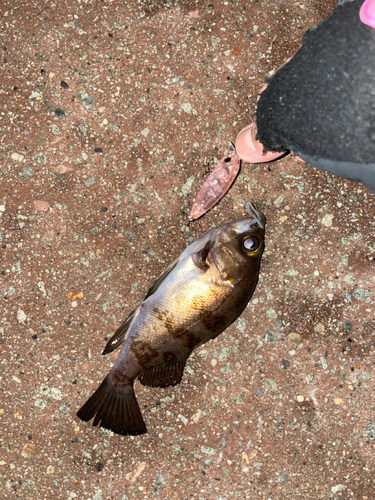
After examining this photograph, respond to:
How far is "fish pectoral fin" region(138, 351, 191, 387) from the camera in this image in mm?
3086

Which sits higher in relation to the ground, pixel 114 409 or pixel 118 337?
pixel 118 337

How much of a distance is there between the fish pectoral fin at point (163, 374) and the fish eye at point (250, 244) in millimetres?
1052

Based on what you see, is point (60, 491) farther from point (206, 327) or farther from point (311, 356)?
point (311, 356)

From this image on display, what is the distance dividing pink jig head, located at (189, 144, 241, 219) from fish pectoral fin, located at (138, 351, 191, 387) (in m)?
1.30

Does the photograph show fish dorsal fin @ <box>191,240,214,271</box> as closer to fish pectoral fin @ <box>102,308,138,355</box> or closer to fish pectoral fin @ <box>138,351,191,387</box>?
fish pectoral fin @ <box>102,308,138,355</box>

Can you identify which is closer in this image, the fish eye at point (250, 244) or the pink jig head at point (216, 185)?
the fish eye at point (250, 244)

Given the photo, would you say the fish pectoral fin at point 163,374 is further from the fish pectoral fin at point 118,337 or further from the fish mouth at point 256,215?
the fish mouth at point 256,215

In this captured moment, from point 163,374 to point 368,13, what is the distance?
288cm

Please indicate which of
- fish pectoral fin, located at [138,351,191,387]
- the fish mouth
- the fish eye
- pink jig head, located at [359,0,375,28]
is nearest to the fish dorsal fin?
the fish eye

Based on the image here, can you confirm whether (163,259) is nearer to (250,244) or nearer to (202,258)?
(202,258)

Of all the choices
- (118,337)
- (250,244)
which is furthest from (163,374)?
(250,244)

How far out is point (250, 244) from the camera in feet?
9.57

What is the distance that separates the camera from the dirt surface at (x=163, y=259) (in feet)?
11.3

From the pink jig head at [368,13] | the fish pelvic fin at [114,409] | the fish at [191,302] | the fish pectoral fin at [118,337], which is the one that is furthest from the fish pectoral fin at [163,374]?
the pink jig head at [368,13]
